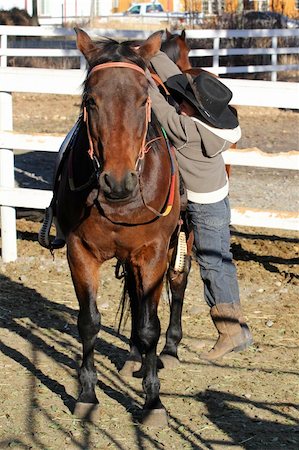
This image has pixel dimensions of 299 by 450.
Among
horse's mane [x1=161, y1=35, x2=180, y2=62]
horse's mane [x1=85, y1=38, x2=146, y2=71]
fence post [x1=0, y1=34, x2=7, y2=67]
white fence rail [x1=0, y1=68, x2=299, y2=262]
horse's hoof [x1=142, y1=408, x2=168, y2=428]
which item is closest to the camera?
horse's mane [x1=85, y1=38, x2=146, y2=71]

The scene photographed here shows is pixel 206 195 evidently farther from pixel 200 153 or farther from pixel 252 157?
pixel 252 157

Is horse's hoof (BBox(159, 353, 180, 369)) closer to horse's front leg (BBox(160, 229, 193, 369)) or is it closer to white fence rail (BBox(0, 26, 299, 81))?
horse's front leg (BBox(160, 229, 193, 369))

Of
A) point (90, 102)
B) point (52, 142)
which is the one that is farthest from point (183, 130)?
point (52, 142)

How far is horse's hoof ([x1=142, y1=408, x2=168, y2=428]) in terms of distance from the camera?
16.6ft

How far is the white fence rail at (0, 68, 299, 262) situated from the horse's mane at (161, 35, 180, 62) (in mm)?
502

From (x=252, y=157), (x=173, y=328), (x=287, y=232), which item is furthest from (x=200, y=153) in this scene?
(x=287, y=232)

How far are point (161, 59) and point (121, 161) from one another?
195 cm

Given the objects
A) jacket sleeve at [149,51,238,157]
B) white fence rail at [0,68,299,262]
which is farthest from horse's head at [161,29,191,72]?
jacket sleeve at [149,51,238,157]

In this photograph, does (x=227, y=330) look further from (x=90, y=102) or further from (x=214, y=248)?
(x=90, y=102)

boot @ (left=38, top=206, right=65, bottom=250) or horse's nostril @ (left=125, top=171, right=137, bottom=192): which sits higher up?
horse's nostril @ (left=125, top=171, right=137, bottom=192)

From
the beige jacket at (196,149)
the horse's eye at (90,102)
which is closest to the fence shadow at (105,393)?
the beige jacket at (196,149)

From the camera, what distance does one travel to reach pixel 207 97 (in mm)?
5625

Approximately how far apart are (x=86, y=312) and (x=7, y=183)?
3530 millimetres

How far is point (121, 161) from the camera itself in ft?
14.6
